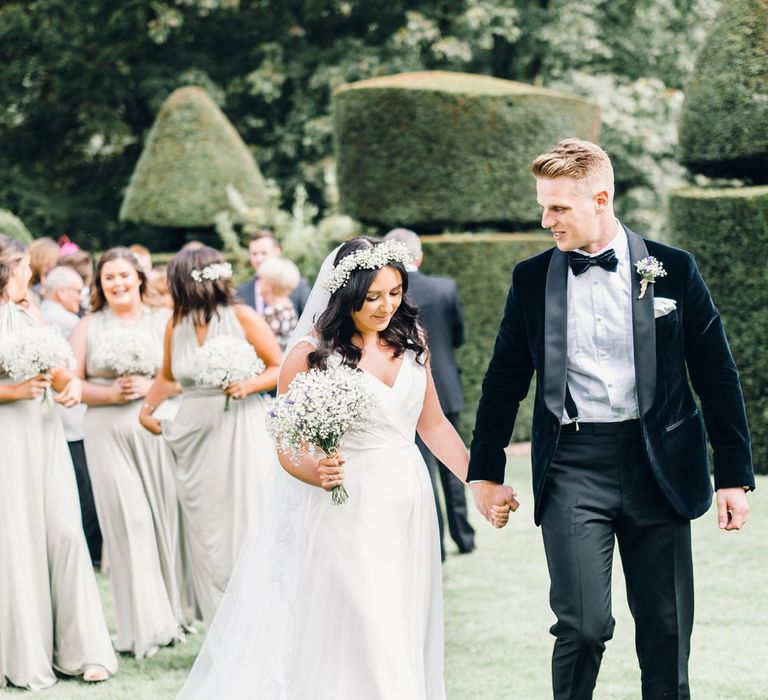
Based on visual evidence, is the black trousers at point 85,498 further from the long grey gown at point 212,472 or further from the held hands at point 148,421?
the long grey gown at point 212,472

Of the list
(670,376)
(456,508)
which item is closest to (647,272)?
(670,376)

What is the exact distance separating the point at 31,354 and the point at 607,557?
10.6 feet

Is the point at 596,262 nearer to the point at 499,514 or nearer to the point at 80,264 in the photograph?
the point at 499,514

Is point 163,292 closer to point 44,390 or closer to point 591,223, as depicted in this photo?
point 44,390

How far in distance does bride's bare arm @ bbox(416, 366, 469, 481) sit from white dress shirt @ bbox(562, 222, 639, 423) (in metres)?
0.84

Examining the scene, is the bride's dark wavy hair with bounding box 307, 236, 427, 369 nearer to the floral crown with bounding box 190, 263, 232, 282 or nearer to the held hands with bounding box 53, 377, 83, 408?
the floral crown with bounding box 190, 263, 232, 282

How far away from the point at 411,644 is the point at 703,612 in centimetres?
311

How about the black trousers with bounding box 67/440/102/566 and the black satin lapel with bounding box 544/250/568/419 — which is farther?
the black trousers with bounding box 67/440/102/566

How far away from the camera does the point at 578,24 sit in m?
20.6

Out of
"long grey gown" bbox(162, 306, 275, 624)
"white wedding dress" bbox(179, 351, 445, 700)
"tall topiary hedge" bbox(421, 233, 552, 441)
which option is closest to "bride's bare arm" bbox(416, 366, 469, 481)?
"white wedding dress" bbox(179, 351, 445, 700)

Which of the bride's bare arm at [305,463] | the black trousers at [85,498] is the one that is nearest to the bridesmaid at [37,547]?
the bride's bare arm at [305,463]

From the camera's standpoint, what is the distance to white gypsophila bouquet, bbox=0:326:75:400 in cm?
606

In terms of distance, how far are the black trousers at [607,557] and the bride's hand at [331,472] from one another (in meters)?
0.76

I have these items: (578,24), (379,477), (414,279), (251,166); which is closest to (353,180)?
(251,166)
